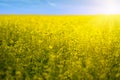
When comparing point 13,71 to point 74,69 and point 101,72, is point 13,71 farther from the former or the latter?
A: point 101,72

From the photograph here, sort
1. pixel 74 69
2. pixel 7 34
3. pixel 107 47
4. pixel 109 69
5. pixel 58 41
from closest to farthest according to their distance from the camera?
pixel 74 69 < pixel 109 69 < pixel 107 47 < pixel 58 41 < pixel 7 34

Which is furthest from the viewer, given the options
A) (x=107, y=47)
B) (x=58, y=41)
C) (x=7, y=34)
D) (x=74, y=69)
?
(x=7, y=34)

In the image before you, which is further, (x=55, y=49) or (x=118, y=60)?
(x=55, y=49)

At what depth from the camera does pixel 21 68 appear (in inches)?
254

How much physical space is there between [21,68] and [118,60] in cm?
244

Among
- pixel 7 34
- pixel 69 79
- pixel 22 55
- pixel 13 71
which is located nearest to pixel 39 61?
pixel 22 55

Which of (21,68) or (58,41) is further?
(58,41)

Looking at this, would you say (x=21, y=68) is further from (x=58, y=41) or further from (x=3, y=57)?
(x=58, y=41)

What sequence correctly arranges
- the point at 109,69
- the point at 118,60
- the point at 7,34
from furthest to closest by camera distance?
1. the point at 7,34
2. the point at 118,60
3. the point at 109,69

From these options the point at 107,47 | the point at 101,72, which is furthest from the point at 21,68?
the point at 107,47

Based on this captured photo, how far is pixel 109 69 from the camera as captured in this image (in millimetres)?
6512

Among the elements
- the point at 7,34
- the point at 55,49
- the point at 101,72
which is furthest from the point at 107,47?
the point at 7,34

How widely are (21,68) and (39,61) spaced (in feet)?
4.16

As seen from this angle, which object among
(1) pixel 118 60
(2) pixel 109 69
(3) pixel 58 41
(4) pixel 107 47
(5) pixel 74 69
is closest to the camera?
(5) pixel 74 69
